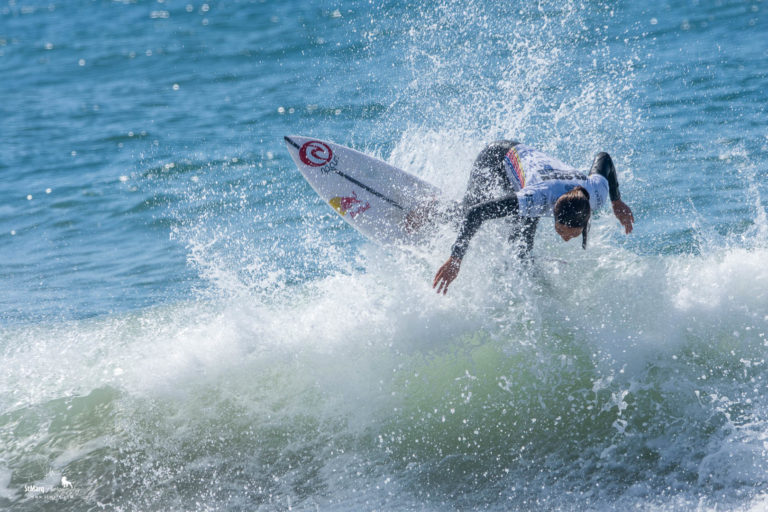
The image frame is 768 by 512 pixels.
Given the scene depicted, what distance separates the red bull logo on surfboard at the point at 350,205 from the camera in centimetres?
621

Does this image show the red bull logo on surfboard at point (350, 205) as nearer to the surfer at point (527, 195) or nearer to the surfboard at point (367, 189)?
the surfboard at point (367, 189)

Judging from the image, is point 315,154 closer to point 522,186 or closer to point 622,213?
point 522,186

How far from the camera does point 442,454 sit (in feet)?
14.6

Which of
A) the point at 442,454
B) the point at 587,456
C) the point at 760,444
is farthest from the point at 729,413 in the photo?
the point at 442,454

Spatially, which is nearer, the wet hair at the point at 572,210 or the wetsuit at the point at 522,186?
the wet hair at the point at 572,210

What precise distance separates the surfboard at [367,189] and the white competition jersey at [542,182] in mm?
1027

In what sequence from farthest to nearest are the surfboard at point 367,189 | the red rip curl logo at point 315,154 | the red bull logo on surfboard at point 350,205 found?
1. the red rip curl logo at point 315,154
2. the red bull logo on surfboard at point 350,205
3. the surfboard at point 367,189

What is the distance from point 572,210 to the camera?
4.27 metres

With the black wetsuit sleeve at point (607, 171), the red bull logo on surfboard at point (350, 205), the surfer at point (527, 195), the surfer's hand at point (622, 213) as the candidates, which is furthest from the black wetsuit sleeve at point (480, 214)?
the red bull logo on surfboard at point (350, 205)

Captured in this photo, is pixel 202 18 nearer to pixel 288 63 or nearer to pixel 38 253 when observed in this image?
pixel 288 63

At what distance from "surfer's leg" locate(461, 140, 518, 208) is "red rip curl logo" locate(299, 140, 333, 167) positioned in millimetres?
1457

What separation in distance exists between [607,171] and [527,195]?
0.81 meters

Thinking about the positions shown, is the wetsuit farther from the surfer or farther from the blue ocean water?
the blue ocean water

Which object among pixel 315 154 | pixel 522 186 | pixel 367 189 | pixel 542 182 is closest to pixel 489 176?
pixel 522 186
